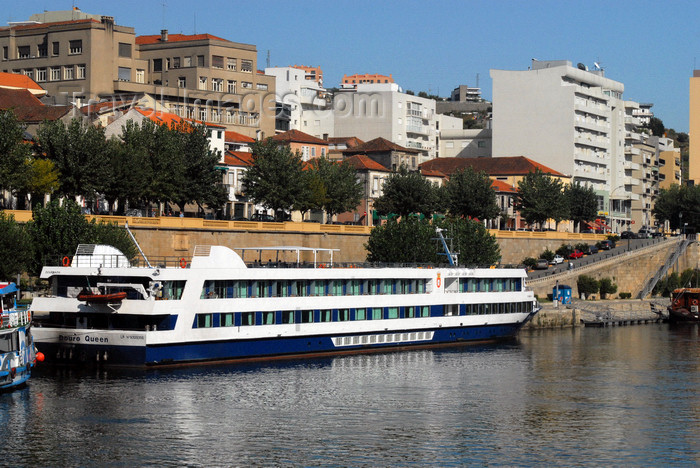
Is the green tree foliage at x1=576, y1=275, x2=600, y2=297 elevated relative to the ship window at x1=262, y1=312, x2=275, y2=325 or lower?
elevated

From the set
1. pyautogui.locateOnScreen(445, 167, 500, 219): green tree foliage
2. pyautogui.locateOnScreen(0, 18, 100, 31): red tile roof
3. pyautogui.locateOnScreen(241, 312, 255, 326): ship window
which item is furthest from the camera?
pyautogui.locateOnScreen(0, 18, 100, 31): red tile roof

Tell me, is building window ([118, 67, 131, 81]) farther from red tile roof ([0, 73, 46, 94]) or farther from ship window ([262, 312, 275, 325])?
ship window ([262, 312, 275, 325])

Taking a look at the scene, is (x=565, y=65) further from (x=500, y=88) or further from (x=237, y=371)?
(x=237, y=371)

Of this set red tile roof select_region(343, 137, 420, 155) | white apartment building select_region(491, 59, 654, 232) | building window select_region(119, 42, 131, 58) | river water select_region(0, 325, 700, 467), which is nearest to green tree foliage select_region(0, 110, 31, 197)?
river water select_region(0, 325, 700, 467)

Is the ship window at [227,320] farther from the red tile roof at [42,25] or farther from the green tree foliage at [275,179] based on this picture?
the red tile roof at [42,25]

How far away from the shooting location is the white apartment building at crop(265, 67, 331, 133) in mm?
171875

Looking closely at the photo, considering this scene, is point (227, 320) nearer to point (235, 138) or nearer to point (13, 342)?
point (13, 342)

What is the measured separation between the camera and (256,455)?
4188cm

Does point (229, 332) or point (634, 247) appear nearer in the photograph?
point (229, 332)

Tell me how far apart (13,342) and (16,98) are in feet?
220

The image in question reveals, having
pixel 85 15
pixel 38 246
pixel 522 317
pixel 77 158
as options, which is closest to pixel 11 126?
pixel 77 158

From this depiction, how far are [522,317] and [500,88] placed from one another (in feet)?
289

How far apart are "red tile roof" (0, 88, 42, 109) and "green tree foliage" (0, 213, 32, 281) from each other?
140ft

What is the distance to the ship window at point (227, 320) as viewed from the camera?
6200 cm
